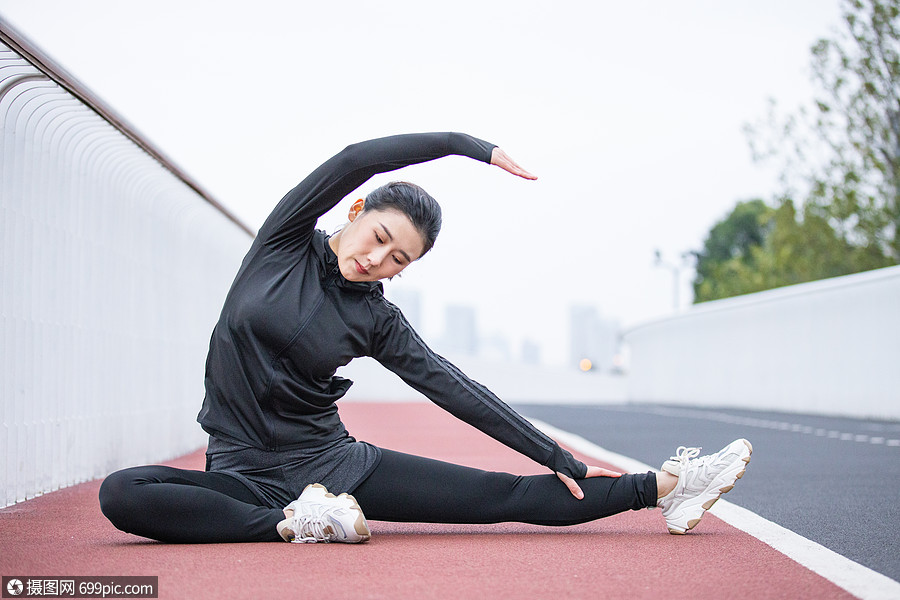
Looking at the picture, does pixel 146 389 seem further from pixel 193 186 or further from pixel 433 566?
pixel 433 566

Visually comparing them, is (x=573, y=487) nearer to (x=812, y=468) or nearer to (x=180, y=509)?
(x=180, y=509)

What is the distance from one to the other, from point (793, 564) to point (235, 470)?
1.91 metres

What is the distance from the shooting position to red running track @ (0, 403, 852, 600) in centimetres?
301

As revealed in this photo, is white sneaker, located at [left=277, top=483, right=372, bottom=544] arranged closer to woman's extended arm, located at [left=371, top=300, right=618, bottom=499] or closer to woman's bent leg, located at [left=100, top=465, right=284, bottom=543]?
woman's bent leg, located at [left=100, top=465, right=284, bottom=543]

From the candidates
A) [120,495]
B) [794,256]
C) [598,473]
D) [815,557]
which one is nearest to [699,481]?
[598,473]

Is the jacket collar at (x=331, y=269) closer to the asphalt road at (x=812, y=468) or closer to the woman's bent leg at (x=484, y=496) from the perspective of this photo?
the woman's bent leg at (x=484, y=496)

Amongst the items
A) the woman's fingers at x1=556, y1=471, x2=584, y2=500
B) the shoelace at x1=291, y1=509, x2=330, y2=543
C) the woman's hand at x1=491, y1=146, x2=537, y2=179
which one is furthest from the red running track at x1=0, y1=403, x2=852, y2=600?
the woman's hand at x1=491, y1=146, x2=537, y2=179

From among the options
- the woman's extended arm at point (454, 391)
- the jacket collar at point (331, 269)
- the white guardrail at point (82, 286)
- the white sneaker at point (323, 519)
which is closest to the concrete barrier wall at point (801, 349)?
the white guardrail at point (82, 286)

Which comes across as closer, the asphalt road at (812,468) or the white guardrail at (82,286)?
the asphalt road at (812,468)

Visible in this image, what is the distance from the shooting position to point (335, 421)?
409 centimetres

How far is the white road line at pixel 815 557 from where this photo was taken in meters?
3.00

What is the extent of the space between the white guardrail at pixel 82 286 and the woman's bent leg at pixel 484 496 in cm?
185

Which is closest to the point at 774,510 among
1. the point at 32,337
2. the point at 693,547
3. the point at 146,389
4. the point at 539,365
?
the point at 693,547

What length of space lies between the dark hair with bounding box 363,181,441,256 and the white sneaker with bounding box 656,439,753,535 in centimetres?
126
